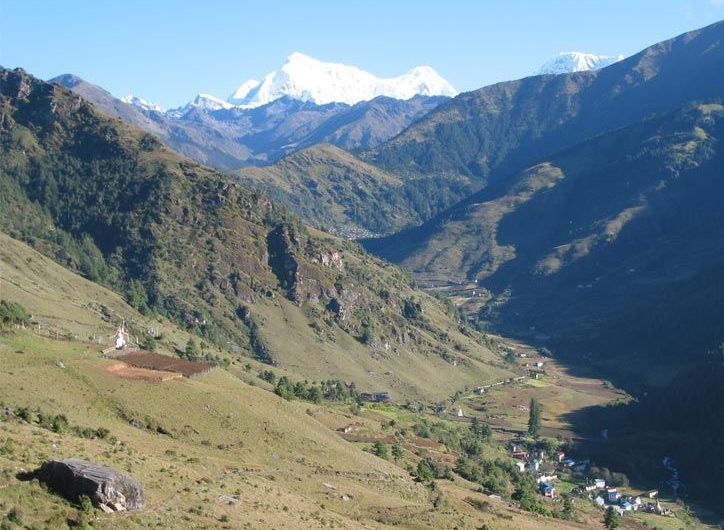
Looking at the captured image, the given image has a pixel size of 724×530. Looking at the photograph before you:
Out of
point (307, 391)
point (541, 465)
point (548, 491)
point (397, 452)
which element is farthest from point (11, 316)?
point (541, 465)

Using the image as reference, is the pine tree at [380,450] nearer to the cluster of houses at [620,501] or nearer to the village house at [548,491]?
the village house at [548,491]

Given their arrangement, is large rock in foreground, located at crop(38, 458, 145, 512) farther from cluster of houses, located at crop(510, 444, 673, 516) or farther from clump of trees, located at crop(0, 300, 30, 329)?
cluster of houses, located at crop(510, 444, 673, 516)

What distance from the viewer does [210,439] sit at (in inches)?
3428

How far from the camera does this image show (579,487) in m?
166

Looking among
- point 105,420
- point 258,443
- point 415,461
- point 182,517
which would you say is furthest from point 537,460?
point 182,517

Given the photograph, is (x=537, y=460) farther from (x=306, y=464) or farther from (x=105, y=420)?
(x=105, y=420)

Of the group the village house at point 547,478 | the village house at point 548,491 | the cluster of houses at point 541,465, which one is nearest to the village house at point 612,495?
the cluster of houses at point 541,465

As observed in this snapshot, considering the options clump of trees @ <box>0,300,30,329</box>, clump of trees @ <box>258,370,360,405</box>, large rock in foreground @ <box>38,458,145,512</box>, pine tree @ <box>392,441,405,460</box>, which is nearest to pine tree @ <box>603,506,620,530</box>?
pine tree @ <box>392,441,405,460</box>

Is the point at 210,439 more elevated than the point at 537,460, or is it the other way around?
the point at 210,439

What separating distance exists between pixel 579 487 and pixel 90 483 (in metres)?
133

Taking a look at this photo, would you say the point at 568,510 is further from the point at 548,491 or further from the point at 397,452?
the point at 397,452

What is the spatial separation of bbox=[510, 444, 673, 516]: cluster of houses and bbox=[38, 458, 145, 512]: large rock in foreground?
11011 cm

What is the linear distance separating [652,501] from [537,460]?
27872 millimetres

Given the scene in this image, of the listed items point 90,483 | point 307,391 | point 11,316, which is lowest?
point 307,391
